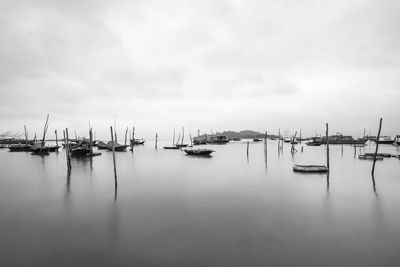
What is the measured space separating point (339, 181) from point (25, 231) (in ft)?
72.7

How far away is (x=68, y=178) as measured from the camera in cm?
2325

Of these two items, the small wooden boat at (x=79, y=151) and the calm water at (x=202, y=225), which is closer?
the calm water at (x=202, y=225)

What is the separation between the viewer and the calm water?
24.9 feet

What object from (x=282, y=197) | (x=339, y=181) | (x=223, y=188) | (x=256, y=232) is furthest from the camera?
(x=339, y=181)

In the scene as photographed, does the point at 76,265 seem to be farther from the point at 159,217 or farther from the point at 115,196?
the point at 115,196

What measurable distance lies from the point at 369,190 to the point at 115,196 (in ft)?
58.7

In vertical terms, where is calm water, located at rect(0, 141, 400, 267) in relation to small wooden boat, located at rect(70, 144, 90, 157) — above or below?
below

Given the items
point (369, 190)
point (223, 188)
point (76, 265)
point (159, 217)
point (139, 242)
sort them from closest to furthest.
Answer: point (76, 265), point (139, 242), point (159, 217), point (369, 190), point (223, 188)

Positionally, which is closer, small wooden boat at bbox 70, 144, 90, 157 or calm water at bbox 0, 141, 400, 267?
→ calm water at bbox 0, 141, 400, 267

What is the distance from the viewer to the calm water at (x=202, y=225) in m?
7.59

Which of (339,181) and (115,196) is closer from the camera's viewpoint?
(115,196)

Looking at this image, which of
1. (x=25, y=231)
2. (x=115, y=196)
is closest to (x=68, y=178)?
(x=115, y=196)

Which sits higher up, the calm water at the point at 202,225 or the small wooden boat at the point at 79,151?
the small wooden boat at the point at 79,151

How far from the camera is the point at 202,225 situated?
10.5 m
